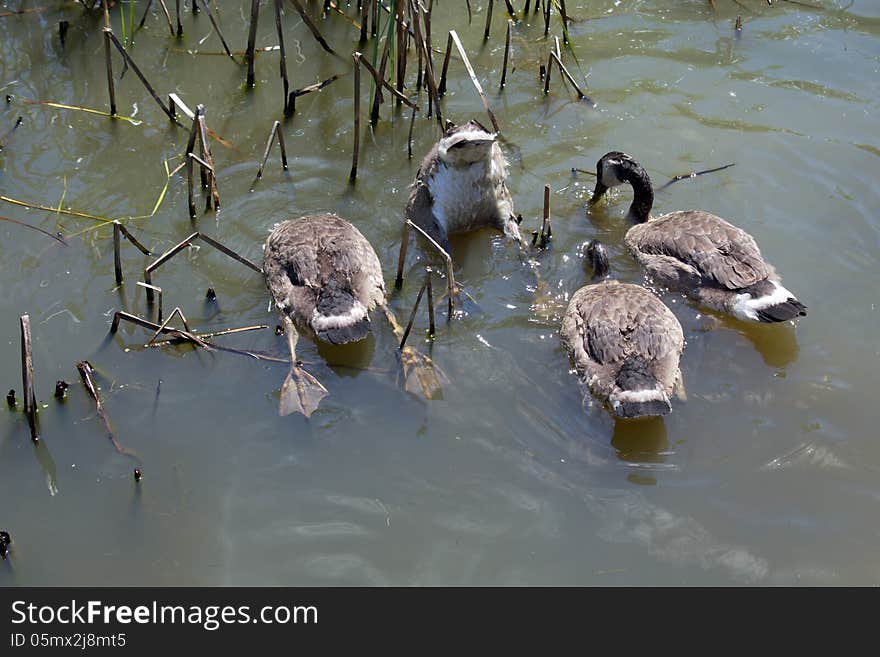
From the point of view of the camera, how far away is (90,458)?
5965mm

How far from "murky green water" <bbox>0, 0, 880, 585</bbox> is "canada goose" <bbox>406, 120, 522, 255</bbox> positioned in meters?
0.23

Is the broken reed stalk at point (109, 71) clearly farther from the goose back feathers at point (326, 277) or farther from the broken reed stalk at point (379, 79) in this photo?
the goose back feathers at point (326, 277)

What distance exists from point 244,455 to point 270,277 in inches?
71.0

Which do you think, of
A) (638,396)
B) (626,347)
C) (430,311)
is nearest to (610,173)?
(626,347)

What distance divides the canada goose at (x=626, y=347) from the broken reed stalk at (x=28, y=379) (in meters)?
3.77

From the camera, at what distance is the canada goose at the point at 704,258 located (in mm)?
7000

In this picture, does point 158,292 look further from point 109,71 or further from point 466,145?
point 109,71

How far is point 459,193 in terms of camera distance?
8055 mm

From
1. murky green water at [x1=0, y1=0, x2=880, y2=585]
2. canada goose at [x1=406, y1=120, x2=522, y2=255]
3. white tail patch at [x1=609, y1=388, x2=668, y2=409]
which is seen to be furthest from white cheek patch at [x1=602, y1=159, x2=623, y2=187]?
white tail patch at [x1=609, y1=388, x2=668, y2=409]

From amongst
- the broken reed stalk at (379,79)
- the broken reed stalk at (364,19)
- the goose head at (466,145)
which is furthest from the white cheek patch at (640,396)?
the broken reed stalk at (364,19)

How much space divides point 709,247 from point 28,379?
5.27m

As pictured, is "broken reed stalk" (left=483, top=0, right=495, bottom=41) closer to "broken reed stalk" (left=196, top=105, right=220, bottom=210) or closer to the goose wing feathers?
the goose wing feathers
